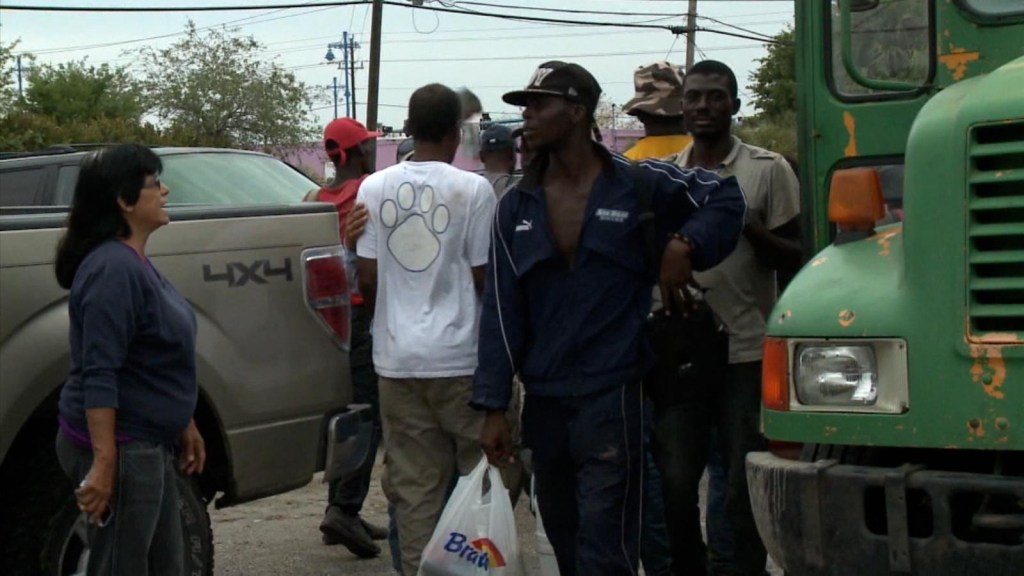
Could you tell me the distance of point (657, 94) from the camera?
621cm

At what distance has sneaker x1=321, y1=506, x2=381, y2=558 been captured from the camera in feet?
22.2

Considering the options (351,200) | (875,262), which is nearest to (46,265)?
(351,200)

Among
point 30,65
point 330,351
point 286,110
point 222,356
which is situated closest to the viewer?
point 222,356

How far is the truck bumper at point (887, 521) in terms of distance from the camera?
11.2 ft

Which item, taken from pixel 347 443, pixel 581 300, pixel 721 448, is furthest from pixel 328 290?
pixel 721 448

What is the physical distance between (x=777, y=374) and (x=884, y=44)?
1.48 metres

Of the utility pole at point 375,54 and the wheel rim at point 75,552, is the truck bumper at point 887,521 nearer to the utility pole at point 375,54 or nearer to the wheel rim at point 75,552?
the wheel rim at point 75,552

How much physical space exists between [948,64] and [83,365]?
266 centimetres

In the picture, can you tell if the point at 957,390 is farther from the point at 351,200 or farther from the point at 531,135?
the point at 351,200

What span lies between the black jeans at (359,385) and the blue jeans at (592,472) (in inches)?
86.4

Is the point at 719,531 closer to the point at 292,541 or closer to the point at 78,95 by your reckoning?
the point at 292,541

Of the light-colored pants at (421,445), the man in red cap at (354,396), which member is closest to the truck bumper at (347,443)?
the light-colored pants at (421,445)

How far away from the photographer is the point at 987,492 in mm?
3410

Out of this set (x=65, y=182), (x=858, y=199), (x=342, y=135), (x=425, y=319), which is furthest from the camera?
(x=65, y=182)
